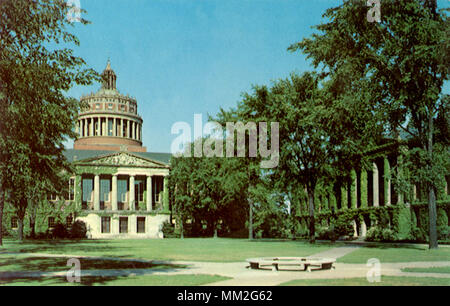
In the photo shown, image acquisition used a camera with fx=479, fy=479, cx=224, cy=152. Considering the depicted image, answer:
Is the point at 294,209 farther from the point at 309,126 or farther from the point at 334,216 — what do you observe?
the point at 309,126

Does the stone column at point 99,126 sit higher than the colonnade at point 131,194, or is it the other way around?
the stone column at point 99,126

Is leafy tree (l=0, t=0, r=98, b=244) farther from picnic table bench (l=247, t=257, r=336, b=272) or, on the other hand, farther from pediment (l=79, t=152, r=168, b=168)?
pediment (l=79, t=152, r=168, b=168)

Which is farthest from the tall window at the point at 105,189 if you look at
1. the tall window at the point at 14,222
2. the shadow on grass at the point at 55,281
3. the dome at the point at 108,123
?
the shadow on grass at the point at 55,281

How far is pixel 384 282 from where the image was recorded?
13445mm

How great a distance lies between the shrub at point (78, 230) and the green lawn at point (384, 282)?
64.3 metres

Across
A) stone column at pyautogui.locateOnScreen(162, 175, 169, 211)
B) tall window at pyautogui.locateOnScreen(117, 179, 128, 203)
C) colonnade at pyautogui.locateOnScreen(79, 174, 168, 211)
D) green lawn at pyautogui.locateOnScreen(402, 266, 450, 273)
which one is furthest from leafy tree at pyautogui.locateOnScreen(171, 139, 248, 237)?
green lawn at pyautogui.locateOnScreen(402, 266, 450, 273)

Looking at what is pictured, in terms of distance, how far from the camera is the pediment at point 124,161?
79625mm

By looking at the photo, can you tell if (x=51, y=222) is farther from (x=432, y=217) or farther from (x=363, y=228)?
(x=432, y=217)

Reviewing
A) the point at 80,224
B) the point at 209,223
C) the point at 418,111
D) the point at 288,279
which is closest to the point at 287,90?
the point at 418,111

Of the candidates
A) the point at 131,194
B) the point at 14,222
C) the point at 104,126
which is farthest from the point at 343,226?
the point at 104,126

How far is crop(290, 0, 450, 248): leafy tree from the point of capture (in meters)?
26.8

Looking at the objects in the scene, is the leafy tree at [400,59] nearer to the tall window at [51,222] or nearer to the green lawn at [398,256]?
the green lawn at [398,256]

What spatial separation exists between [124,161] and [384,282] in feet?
235

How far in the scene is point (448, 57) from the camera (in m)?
25.2
